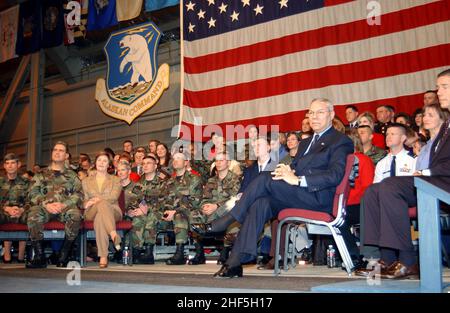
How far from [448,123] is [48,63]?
13059mm

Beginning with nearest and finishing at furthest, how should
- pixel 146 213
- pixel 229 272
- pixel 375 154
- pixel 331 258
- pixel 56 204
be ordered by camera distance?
pixel 229 272
pixel 331 258
pixel 375 154
pixel 56 204
pixel 146 213

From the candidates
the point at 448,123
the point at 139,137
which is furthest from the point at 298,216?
the point at 139,137

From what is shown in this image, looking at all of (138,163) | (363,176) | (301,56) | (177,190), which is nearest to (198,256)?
(177,190)

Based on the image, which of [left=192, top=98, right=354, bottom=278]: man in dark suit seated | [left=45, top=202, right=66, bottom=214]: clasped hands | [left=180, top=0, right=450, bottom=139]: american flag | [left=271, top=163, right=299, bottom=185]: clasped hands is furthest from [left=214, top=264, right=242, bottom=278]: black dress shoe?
[left=180, top=0, right=450, bottom=139]: american flag

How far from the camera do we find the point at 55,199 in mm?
5359

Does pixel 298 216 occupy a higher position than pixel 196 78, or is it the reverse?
pixel 196 78

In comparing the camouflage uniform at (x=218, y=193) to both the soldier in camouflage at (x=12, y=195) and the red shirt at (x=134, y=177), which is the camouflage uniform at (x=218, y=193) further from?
the soldier in camouflage at (x=12, y=195)

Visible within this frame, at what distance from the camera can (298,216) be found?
11.4 ft

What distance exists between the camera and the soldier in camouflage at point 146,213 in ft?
17.9

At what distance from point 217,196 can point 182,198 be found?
1.26ft

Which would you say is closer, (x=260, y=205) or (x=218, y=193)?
(x=260, y=205)

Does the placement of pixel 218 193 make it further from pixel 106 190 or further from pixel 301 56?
pixel 301 56

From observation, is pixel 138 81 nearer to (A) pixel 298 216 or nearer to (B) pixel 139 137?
(B) pixel 139 137

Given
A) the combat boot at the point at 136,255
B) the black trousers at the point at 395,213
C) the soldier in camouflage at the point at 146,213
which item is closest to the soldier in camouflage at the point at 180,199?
the soldier in camouflage at the point at 146,213
